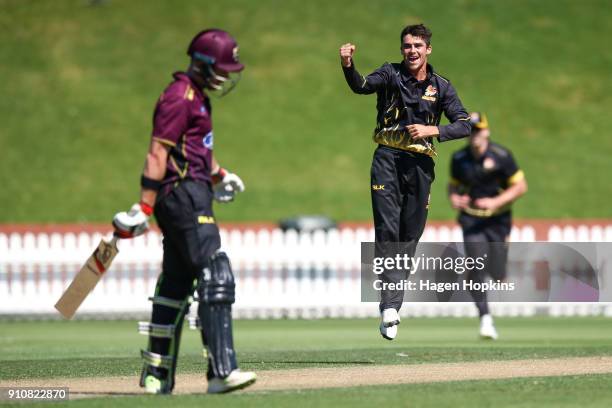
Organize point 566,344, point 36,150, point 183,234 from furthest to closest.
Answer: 1. point 36,150
2. point 566,344
3. point 183,234

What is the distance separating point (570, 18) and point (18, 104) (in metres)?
24.0

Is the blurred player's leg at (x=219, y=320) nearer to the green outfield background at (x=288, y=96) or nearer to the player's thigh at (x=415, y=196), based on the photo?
the player's thigh at (x=415, y=196)

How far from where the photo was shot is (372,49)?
171 feet

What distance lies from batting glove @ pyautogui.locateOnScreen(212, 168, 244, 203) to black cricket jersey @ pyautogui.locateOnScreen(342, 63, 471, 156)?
223 centimetres

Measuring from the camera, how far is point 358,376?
30.6 feet

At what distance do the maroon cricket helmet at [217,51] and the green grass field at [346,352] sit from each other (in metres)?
2.06

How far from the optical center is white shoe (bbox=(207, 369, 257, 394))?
7.82m

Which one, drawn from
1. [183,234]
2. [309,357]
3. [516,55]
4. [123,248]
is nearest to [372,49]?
[516,55]

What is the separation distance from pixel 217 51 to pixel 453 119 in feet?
10.3

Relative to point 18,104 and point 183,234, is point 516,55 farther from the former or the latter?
point 183,234

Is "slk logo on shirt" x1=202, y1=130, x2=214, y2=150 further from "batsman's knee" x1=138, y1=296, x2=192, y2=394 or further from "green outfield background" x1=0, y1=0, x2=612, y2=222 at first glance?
"green outfield background" x1=0, y1=0, x2=612, y2=222

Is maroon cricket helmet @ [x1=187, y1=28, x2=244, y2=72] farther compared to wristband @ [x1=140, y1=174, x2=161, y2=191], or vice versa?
maroon cricket helmet @ [x1=187, y1=28, x2=244, y2=72]

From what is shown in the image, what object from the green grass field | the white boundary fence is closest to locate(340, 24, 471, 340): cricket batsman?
the green grass field

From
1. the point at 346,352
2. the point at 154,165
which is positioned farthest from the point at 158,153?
the point at 346,352
